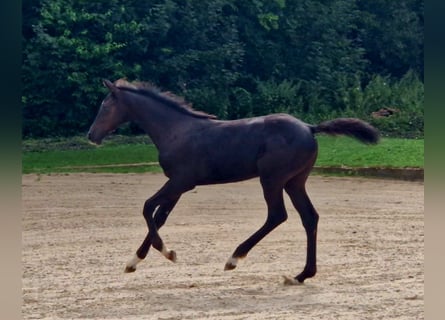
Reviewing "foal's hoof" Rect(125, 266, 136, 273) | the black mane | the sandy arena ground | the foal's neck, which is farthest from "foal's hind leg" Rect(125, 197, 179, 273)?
the black mane

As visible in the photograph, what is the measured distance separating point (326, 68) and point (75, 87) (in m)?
7.52

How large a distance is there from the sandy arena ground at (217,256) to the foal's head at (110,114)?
4.37ft

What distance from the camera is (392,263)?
9.00m

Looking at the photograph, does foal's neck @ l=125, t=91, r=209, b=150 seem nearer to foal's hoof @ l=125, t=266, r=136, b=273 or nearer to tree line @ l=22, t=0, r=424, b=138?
foal's hoof @ l=125, t=266, r=136, b=273

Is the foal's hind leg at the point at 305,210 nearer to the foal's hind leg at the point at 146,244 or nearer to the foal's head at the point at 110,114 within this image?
the foal's hind leg at the point at 146,244

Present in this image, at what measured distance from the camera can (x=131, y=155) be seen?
1978cm

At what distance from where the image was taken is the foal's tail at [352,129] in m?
7.96

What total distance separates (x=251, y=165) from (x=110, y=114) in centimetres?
165

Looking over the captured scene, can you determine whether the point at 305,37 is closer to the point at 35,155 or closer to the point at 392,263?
the point at 35,155

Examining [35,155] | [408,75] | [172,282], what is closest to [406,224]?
[172,282]

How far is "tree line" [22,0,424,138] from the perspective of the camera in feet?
75.5

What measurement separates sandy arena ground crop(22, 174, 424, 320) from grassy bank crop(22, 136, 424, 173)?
5.26 feet

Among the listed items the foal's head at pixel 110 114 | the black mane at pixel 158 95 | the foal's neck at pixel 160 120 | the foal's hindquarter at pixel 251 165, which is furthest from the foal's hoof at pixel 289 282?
the foal's head at pixel 110 114

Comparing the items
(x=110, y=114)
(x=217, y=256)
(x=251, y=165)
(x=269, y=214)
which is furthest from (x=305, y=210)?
(x=110, y=114)
